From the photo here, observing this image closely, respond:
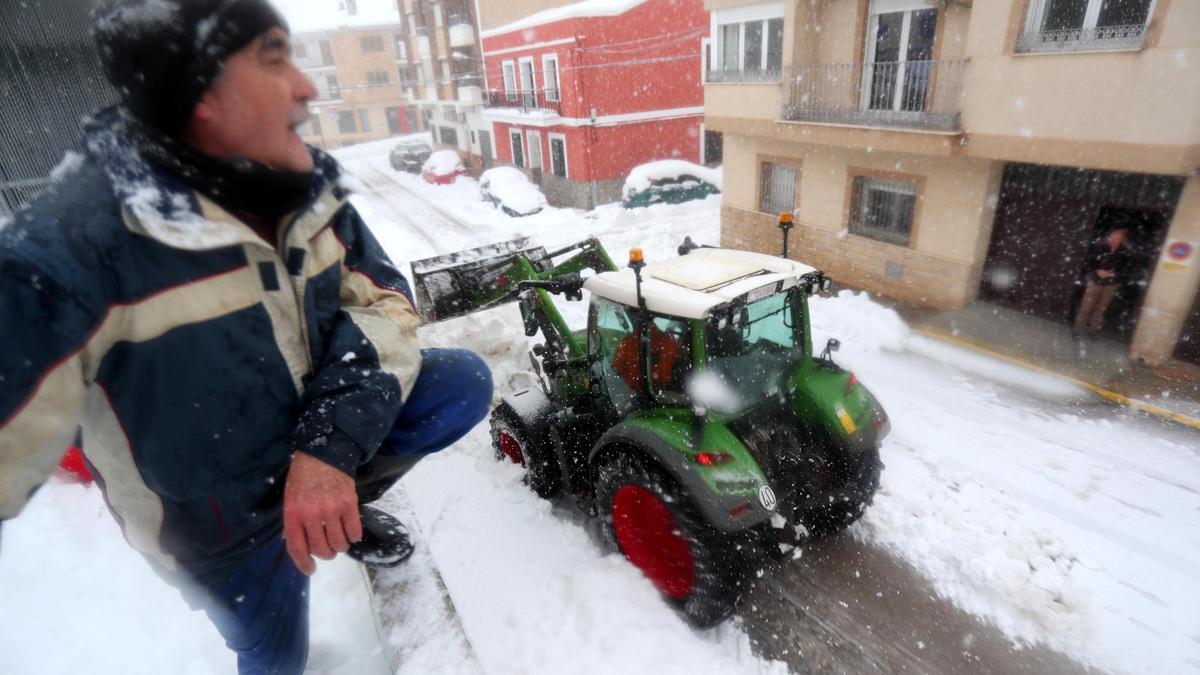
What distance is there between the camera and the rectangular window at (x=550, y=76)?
16.3m

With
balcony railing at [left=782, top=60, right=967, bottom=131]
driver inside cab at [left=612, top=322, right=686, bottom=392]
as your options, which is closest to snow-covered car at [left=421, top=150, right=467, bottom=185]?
balcony railing at [left=782, top=60, right=967, bottom=131]

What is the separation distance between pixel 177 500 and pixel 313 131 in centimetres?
86

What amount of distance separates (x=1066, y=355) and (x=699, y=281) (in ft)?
19.7

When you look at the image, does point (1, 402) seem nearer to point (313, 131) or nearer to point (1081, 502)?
point (313, 131)

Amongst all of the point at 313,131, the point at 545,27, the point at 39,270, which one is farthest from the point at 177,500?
the point at 545,27

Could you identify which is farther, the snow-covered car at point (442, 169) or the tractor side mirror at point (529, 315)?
the snow-covered car at point (442, 169)

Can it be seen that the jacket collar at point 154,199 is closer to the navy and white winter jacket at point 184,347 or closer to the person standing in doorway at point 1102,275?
the navy and white winter jacket at point 184,347

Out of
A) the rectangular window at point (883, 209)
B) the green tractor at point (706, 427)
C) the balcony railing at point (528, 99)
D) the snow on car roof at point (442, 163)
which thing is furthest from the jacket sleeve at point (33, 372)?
the snow on car roof at point (442, 163)

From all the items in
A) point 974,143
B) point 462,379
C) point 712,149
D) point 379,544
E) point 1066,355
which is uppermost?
point 462,379

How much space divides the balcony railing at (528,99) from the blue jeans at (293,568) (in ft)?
54.1

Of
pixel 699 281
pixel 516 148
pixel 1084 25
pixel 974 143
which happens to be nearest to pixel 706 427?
pixel 699 281

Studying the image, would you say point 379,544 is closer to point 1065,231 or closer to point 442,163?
point 1065,231

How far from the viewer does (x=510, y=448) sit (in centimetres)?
479

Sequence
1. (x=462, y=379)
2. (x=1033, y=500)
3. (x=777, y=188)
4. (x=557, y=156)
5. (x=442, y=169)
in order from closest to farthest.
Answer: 1. (x=462, y=379)
2. (x=1033, y=500)
3. (x=777, y=188)
4. (x=557, y=156)
5. (x=442, y=169)
